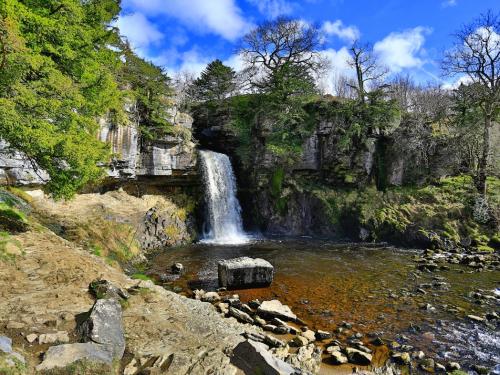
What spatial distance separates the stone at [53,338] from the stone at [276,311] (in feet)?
15.7

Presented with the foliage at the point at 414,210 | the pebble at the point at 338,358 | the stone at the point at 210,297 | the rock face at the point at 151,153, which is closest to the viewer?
the pebble at the point at 338,358

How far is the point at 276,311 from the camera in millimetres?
8461

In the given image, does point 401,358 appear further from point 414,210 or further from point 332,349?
point 414,210

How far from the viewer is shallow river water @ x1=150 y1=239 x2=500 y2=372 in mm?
7559

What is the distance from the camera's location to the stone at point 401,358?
645cm

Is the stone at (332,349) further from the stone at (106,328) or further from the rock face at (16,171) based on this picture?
the rock face at (16,171)

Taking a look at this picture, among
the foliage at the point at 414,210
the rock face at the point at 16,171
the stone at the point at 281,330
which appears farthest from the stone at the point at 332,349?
the foliage at the point at 414,210

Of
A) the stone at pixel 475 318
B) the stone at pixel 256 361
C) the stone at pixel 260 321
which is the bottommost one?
the stone at pixel 475 318

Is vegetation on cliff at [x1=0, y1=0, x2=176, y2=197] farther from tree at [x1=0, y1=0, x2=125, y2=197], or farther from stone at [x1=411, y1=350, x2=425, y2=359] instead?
stone at [x1=411, y1=350, x2=425, y2=359]

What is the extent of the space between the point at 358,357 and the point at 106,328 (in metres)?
4.91

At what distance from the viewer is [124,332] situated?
18.8 ft

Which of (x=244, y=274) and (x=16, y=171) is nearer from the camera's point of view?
(x=244, y=274)

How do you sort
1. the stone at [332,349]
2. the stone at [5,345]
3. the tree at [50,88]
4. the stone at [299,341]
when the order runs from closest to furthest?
1. the stone at [5,345]
2. the stone at [332,349]
3. the stone at [299,341]
4. the tree at [50,88]

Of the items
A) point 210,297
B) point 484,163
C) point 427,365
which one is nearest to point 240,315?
point 210,297
